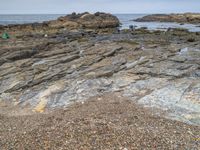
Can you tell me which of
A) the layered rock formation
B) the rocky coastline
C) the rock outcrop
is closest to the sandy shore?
the rocky coastline

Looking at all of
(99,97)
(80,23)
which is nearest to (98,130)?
(99,97)

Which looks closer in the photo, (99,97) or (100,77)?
(99,97)

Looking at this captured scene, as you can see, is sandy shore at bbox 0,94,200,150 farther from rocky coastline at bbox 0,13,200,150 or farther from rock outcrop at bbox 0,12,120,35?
rock outcrop at bbox 0,12,120,35

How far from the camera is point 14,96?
15.1 metres

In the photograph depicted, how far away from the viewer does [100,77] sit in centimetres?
1716

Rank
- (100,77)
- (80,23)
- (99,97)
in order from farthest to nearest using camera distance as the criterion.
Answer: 1. (80,23)
2. (100,77)
3. (99,97)

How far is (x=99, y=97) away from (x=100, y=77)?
10.9ft

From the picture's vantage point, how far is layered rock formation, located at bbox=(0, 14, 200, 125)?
1346 centimetres

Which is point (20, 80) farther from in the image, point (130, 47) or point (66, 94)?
point (130, 47)

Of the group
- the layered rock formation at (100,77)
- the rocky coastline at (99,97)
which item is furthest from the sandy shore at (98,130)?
the layered rock formation at (100,77)

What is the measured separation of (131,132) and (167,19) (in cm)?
10295

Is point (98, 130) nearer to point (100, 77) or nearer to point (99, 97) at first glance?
point (99, 97)

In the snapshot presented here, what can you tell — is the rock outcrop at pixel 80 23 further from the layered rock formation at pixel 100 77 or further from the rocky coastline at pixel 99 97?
the rocky coastline at pixel 99 97

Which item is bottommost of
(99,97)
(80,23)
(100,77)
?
(99,97)
